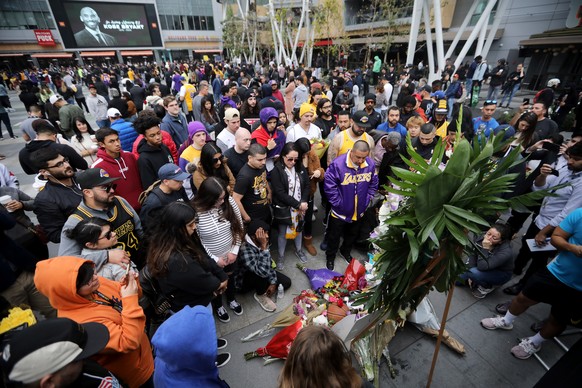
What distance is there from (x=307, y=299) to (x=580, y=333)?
321 cm

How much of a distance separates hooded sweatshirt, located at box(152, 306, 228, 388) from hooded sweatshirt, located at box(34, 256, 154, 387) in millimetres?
344

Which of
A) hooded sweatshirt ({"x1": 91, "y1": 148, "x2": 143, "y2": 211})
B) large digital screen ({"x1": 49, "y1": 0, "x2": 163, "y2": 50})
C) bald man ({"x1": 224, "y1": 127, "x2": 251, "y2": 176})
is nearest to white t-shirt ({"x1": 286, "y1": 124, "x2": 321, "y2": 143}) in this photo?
bald man ({"x1": 224, "y1": 127, "x2": 251, "y2": 176})

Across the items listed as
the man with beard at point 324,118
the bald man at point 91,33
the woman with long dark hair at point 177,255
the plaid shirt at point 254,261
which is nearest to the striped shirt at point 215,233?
the plaid shirt at point 254,261

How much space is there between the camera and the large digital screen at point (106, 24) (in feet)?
119

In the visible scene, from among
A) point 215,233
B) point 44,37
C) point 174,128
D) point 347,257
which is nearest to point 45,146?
point 174,128

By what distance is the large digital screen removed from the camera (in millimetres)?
36344

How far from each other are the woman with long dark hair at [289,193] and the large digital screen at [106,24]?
48266mm

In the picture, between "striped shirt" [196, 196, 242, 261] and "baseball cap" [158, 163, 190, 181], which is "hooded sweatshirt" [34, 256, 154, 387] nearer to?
"striped shirt" [196, 196, 242, 261]

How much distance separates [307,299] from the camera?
3.16 metres

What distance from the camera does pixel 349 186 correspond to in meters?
3.88

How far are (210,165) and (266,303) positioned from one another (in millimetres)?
1970

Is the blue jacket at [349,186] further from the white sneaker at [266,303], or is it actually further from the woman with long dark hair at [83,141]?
the woman with long dark hair at [83,141]

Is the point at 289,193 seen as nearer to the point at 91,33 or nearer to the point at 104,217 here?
the point at 104,217

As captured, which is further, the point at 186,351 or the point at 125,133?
the point at 125,133
